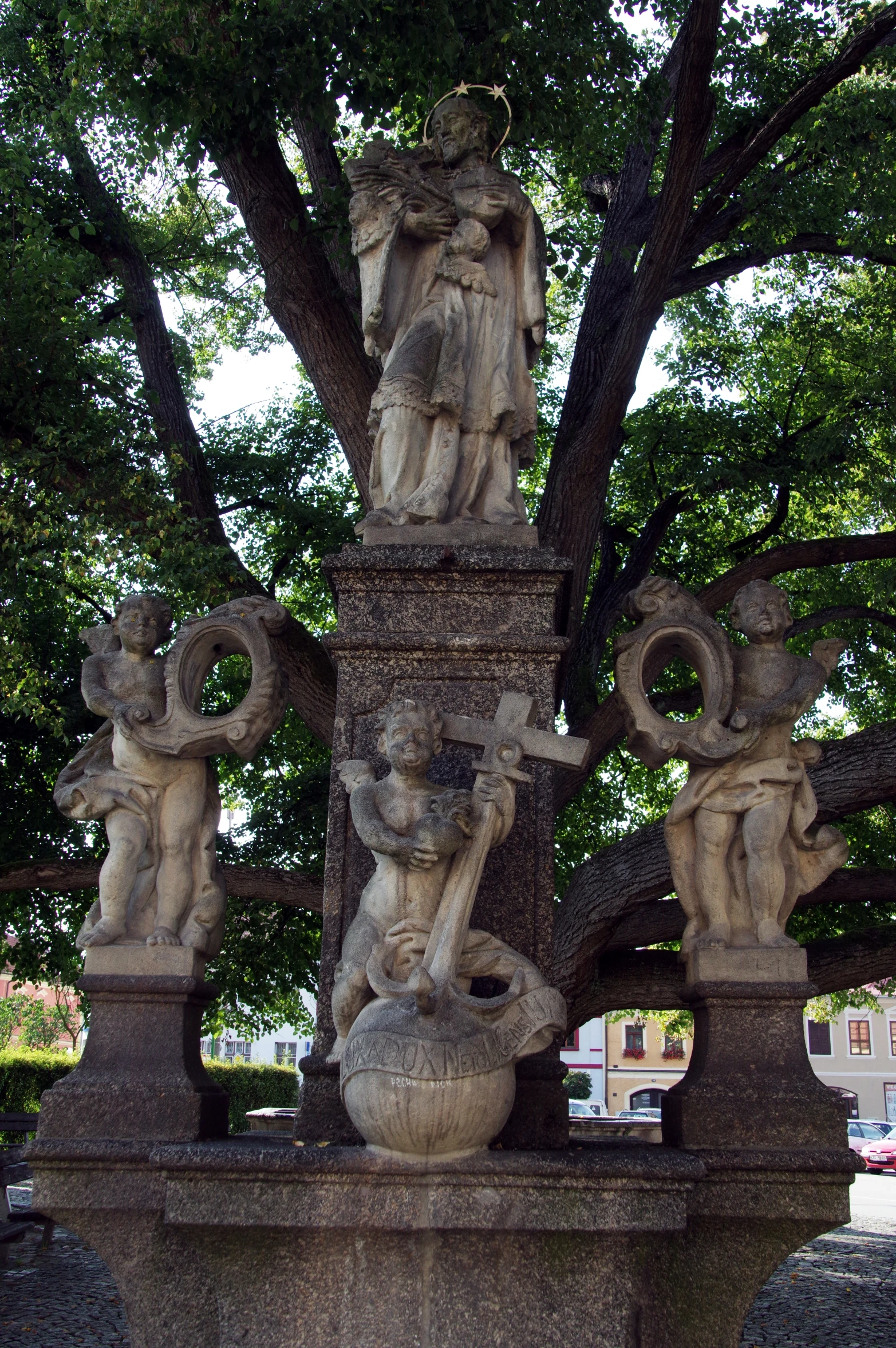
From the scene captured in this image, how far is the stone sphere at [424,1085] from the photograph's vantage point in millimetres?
3631

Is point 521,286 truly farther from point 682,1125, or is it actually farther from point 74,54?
point 74,54

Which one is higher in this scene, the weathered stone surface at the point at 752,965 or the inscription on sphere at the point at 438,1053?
the weathered stone surface at the point at 752,965

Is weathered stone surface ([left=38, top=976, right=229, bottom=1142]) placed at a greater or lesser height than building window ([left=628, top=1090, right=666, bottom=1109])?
greater

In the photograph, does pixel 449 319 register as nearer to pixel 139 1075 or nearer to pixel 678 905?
pixel 139 1075

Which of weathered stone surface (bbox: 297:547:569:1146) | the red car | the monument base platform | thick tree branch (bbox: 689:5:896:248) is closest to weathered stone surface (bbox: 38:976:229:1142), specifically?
the monument base platform

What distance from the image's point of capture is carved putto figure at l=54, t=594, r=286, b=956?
4.89 meters

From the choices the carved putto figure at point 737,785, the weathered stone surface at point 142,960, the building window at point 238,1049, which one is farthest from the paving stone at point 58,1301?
the building window at point 238,1049

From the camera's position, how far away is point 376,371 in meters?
10.6

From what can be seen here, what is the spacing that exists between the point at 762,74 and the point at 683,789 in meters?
8.92

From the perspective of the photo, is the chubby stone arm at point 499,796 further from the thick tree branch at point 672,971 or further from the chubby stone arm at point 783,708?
the thick tree branch at point 672,971

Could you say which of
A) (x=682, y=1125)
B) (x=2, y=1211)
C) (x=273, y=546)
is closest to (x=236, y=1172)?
(x=682, y=1125)

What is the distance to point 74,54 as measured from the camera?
8961mm

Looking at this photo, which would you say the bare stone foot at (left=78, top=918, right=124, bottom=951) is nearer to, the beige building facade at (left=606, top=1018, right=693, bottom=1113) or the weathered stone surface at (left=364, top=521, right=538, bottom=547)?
the weathered stone surface at (left=364, top=521, right=538, bottom=547)

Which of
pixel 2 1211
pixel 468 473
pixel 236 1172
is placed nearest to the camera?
pixel 236 1172
